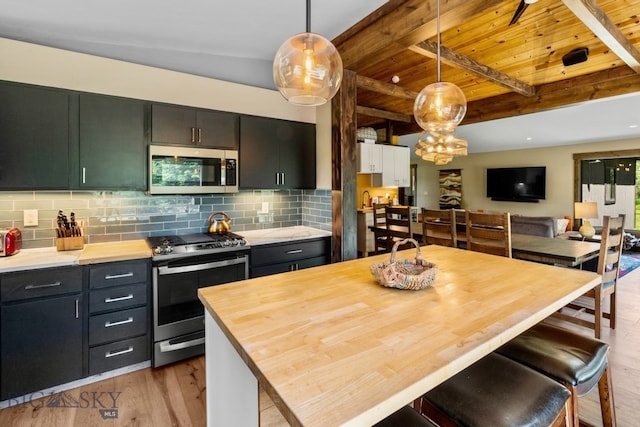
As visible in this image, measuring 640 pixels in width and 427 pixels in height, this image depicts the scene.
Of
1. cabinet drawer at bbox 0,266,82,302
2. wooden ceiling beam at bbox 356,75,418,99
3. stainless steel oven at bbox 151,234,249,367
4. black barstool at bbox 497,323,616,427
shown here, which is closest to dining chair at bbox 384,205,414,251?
wooden ceiling beam at bbox 356,75,418,99

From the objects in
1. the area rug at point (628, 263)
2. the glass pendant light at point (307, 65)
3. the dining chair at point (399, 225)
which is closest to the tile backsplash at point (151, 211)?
the dining chair at point (399, 225)

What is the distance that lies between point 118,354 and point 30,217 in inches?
48.2

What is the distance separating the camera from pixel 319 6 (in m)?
2.30

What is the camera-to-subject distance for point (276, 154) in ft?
10.6

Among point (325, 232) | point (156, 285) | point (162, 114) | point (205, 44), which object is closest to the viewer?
point (156, 285)

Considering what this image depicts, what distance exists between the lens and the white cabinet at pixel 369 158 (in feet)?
16.9

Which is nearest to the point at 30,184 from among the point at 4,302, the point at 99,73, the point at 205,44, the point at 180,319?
the point at 4,302

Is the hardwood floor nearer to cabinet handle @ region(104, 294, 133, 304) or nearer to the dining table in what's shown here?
cabinet handle @ region(104, 294, 133, 304)

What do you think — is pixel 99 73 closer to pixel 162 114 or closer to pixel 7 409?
pixel 162 114

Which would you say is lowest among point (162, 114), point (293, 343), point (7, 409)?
point (7, 409)

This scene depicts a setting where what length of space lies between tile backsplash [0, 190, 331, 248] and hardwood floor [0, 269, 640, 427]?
3.73 feet

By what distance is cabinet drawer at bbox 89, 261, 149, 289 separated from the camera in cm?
218

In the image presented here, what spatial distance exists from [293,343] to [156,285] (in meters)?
1.83

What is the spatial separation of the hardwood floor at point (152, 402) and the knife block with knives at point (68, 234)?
100 centimetres
